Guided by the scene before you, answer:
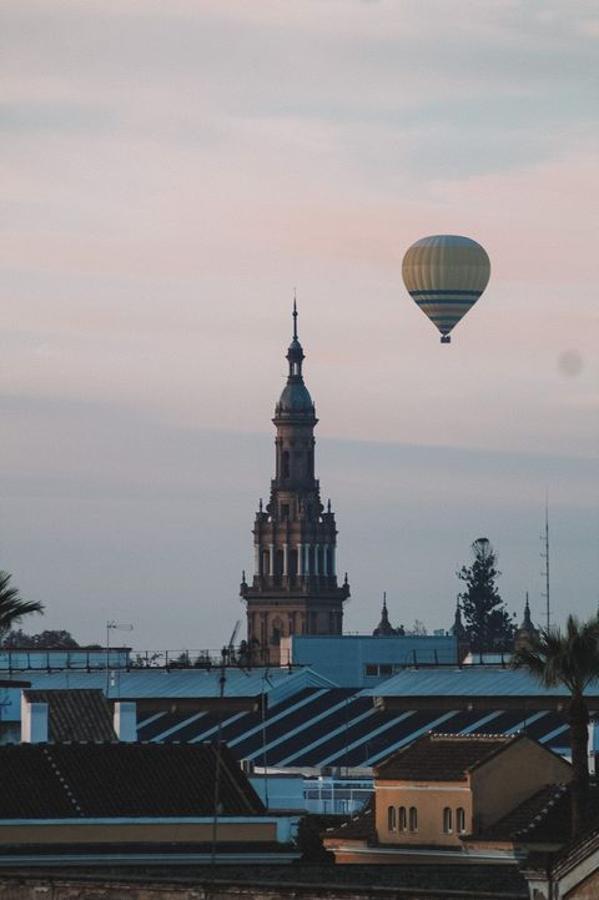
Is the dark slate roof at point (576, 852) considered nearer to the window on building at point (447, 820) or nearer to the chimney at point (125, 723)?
the window on building at point (447, 820)

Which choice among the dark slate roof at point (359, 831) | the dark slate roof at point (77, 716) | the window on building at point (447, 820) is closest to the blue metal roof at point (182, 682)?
the dark slate roof at point (77, 716)

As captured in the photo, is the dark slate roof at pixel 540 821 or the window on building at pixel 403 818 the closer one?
the dark slate roof at pixel 540 821

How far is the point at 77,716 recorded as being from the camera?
112 m

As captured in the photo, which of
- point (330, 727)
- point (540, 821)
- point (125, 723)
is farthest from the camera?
point (330, 727)

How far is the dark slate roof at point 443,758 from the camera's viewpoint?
91.4 meters

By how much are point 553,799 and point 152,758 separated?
39.6 feet

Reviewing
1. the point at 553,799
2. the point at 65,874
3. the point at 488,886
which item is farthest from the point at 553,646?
the point at 488,886

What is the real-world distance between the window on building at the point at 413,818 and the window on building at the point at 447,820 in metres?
1.38

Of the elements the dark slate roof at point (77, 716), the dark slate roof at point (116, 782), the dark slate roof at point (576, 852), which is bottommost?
the dark slate roof at point (576, 852)

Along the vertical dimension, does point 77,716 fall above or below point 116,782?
above

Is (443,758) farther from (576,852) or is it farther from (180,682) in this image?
(180,682)

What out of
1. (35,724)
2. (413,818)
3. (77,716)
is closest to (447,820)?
(413,818)

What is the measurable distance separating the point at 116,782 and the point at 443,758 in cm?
1324

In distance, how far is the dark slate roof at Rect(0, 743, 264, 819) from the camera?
82188mm
